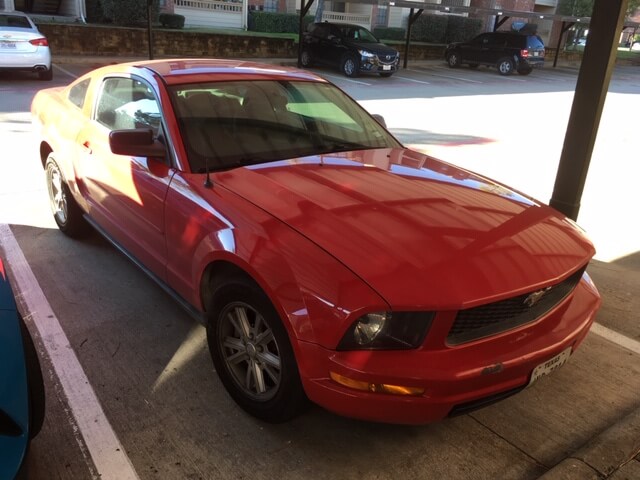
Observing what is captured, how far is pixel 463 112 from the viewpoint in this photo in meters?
12.9

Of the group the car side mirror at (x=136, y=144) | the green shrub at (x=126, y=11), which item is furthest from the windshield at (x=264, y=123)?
the green shrub at (x=126, y=11)

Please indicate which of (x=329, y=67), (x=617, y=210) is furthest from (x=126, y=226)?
(x=329, y=67)

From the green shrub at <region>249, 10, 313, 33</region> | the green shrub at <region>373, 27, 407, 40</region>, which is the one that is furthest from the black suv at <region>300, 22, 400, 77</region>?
the green shrub at <region>373, 27, 407, 40</region>

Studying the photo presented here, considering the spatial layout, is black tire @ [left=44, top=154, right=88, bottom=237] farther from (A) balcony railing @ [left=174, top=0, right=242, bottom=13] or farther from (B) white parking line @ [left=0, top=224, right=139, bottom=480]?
(A) balcony railing @ [left=174, top=0, right=242, bottom=13]

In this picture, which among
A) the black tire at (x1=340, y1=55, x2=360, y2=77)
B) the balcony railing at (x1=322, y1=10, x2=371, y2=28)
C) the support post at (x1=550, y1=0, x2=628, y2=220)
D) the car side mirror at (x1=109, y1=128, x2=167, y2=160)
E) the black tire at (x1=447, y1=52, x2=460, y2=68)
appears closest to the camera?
the car side mirror at (x1=109, y1=128, x2=167, y2=160)

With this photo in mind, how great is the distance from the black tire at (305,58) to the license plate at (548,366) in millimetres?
18914

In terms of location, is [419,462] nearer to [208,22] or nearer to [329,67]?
[329,67]

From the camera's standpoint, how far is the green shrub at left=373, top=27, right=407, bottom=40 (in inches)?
1234

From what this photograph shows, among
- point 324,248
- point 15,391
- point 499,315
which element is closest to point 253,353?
point 324,248

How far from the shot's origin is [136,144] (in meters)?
3.11

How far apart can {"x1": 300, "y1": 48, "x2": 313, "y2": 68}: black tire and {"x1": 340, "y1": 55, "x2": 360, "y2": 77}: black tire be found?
6.19ft

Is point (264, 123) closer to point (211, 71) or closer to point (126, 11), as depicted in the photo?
point (211, 71)

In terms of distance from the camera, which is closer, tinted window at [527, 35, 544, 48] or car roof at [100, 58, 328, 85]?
car roof at [100, 58, 328, 85]

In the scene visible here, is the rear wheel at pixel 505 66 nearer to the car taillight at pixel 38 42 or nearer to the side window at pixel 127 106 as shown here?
the car taillight at pixel 38 42
